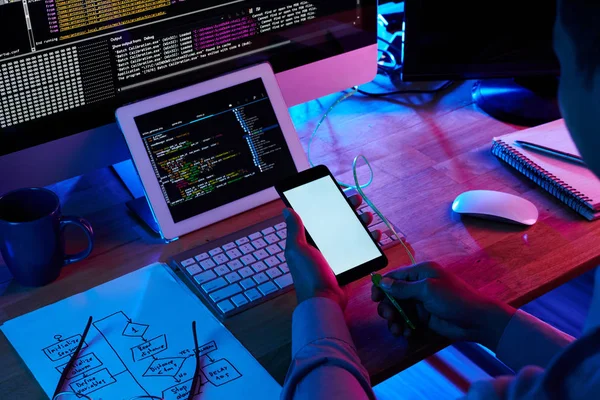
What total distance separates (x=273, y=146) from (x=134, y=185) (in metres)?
0.24

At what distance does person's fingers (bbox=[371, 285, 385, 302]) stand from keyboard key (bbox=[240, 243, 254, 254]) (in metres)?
0.19

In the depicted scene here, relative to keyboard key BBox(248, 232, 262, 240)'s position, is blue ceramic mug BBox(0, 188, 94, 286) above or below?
above

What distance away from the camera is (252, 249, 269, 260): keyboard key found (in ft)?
3.16

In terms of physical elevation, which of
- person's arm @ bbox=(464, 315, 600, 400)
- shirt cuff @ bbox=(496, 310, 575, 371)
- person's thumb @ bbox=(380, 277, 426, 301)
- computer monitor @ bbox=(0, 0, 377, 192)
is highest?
computer monitor @ bbox=(0, 0, 377, 192)

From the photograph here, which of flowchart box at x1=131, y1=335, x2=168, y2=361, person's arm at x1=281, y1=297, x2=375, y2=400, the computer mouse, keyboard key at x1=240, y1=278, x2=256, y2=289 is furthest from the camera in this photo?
the computer mouse

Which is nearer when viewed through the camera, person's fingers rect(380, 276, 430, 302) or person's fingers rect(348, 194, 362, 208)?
person's fingers rect(380, 276, 430, 302)

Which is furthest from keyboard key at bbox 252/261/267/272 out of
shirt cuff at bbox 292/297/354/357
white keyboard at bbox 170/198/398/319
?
shirt cuff at bbox 292/297/354/357

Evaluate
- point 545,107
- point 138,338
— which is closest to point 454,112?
point 545,107

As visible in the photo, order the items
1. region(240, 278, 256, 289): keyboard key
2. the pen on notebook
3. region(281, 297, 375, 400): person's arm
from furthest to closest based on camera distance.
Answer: the pen on notebook < region(240, 278, 256, 289): keyboard key < region(281, 297, 375, 400): person's arm

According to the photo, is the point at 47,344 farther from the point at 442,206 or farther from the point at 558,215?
the point at 558,215

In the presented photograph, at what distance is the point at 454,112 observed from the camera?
1.34 m

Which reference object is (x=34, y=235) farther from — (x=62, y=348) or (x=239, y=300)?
(x=239, y=300)

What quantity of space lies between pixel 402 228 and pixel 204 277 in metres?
0.31

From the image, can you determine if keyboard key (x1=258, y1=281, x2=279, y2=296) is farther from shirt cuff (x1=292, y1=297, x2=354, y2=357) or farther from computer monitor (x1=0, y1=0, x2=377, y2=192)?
computer monitor (x1=0, y1=0, x2=377, y2=192)
